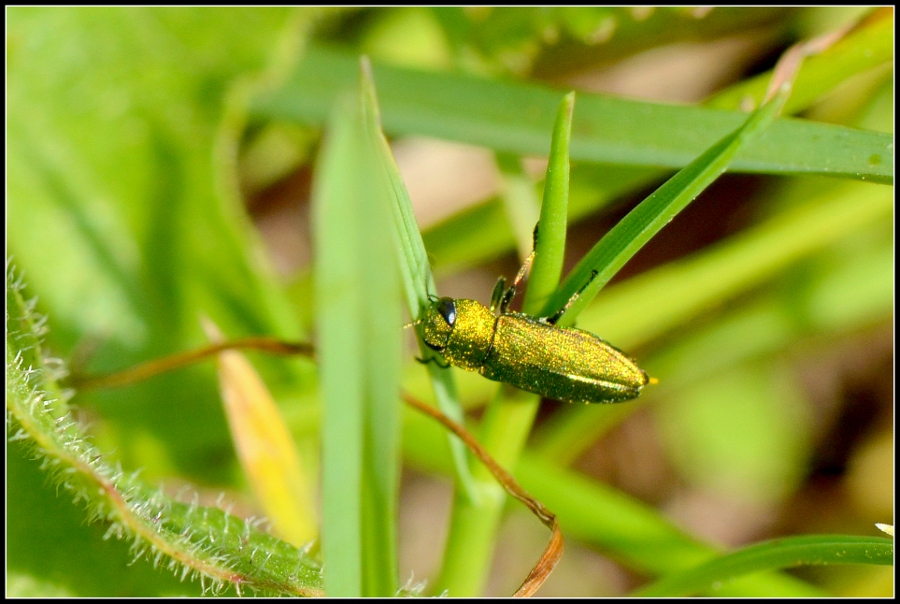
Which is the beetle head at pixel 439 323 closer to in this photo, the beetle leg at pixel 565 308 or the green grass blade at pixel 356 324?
the beetle leg at pixel 565 308

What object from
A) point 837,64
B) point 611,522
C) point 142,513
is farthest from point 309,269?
point 837,64

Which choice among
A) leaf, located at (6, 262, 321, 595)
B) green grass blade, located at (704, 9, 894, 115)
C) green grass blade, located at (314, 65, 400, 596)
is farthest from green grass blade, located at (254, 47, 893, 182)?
leaf, located at (6, 262, 321, 595)

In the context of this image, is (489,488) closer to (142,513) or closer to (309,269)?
(142,513)

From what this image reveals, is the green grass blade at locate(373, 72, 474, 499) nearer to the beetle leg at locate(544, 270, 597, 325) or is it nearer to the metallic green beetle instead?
the metallic green beetle

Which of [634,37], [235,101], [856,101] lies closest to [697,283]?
[634,37]

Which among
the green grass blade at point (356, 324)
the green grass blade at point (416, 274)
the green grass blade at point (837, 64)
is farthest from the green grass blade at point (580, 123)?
the green grass blade at point (356, 324)
